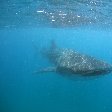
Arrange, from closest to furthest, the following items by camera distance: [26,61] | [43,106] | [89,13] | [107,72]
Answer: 1. [107,72]
2. [89,13]
3. [43,106]
4. [26,61]

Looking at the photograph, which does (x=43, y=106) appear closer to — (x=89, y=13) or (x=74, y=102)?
(x=74, y=102)

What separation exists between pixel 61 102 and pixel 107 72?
34.5 meters

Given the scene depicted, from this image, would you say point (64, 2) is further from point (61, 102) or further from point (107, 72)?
point (61, 102)

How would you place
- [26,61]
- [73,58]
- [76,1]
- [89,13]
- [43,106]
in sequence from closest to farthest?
[73,58]
[76,1]
[89,13]
[43,106]
[26,61]

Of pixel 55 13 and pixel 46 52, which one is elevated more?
pixel 55 13

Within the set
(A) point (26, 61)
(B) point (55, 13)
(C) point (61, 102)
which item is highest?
→ (B) point (55, 13)

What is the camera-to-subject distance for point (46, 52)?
2062cm

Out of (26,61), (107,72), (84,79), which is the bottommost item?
(26,61)

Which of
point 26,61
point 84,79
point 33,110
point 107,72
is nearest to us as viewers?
point 107,72

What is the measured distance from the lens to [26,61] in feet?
541

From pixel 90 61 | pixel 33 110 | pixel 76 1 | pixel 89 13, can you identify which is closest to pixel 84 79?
→ pixel 90 61

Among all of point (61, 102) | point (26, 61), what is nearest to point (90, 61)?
point (61, 102)

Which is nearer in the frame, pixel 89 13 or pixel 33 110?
pixel 89 13

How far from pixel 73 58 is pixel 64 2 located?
255 inches
